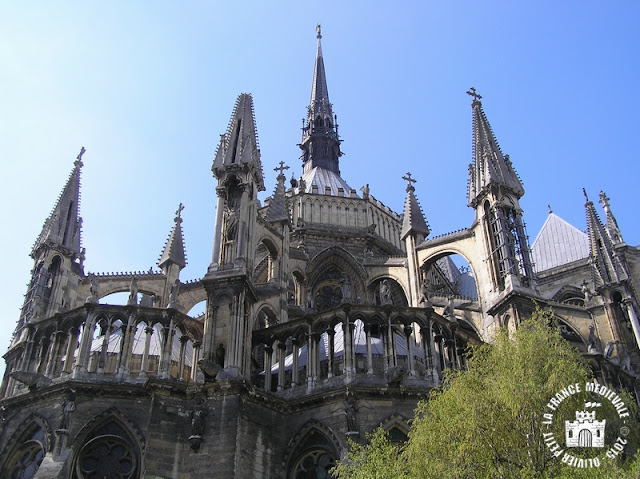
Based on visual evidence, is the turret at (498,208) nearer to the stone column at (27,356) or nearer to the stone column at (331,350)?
the stone column at (331,350)

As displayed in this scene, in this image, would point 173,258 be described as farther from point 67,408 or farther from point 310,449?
point 310,449

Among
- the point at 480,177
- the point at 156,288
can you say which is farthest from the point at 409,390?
the point at 156,288

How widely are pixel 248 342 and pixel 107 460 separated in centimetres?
497

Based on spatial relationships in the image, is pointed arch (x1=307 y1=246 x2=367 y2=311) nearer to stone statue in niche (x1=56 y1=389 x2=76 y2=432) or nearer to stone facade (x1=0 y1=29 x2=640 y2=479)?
stone facade (x1=0 y1=29 x2=640 y2=479)

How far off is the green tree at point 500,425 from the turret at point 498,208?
7.89m

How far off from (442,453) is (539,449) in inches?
69.9

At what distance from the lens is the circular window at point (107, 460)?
18484 mm

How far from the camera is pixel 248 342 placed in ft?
67.1

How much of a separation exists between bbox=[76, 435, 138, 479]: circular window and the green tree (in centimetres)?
709

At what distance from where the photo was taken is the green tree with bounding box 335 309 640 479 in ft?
41.3

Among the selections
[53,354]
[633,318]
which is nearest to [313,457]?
[53,354]

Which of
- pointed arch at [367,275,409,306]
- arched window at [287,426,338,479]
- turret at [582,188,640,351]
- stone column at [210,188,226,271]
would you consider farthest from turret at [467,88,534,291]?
stone column at [210,188,226,271]

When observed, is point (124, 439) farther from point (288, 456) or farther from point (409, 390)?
point (409, 390)

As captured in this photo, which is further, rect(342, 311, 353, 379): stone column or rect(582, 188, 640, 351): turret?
rect(582, 188, 640, 351): turret
